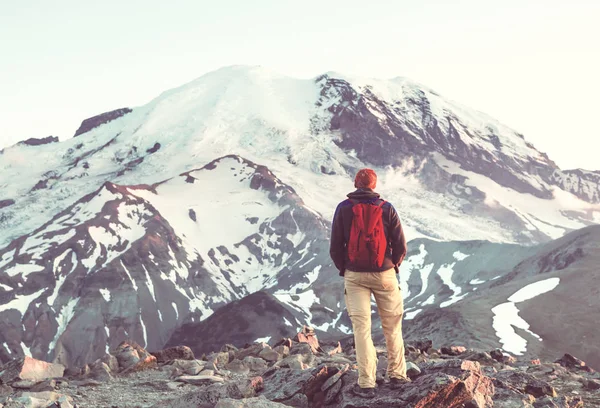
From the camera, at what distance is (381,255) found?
1237 cm

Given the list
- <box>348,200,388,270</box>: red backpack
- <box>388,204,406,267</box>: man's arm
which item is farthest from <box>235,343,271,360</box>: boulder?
<box>348,200,388,270</box>: red backpack

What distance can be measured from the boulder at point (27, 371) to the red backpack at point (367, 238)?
11313mm

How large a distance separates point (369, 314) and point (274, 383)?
152 inches

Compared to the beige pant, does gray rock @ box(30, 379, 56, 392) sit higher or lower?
lower

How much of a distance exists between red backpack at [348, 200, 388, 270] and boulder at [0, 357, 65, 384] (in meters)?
11.3

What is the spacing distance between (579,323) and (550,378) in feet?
261

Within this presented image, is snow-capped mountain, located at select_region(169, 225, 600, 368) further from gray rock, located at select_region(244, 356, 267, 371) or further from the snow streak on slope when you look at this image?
gray rock, located at select_region(244, 356, 267, 371)

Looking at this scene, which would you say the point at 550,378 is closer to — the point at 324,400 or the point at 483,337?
the point at 324,400

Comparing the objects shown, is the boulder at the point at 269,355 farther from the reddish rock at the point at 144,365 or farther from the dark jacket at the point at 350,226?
the dark jacket at the point at 350,226

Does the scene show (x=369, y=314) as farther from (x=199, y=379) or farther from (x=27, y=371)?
(x=27, y=371)

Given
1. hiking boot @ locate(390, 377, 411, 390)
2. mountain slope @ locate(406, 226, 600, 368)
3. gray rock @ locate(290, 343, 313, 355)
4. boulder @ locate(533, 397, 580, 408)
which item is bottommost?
mountain slope @ locate(406, 226, 600, 368)

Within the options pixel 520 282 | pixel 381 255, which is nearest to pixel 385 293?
pixel 381 255

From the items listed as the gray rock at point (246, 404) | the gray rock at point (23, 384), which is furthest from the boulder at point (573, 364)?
the gray rock at point (23, 384)

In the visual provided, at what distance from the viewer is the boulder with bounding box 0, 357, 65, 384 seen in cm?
1947
